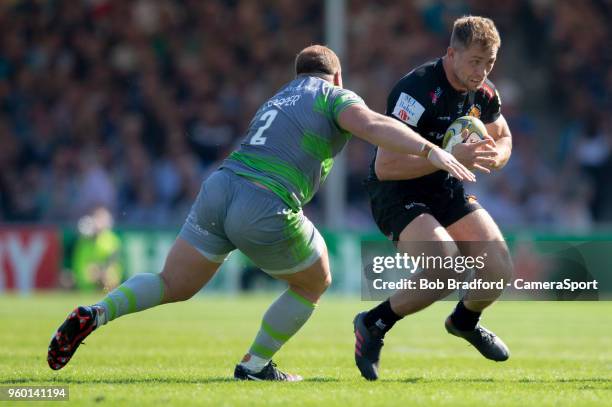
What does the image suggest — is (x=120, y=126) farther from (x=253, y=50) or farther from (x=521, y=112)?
(x=521, y=112)

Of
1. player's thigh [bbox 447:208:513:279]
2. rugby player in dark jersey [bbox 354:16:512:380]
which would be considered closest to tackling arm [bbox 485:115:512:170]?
rugby player in dark jersey [bbox 354:16:512:380]

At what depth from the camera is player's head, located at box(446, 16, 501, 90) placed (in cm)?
750

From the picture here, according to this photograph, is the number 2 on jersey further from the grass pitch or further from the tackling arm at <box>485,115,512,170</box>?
the tackling arm at <box>485,115,512,170</box>

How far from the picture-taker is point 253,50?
21.7 metres

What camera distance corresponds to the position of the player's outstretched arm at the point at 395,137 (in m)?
6.56

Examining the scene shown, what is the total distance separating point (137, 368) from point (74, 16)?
15414mm

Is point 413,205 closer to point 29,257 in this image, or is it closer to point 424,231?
point 424,231

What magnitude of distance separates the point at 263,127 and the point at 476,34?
1543 millimetres

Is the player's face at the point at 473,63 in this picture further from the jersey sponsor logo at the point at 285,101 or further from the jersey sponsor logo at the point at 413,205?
the jersey sponsor logo at the point at 285,101

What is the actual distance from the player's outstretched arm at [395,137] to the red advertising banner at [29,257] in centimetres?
1387

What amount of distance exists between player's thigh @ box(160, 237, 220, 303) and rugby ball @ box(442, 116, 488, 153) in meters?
1.70

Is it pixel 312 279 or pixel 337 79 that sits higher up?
pixel 337 79

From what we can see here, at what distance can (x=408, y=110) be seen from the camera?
7.57 m

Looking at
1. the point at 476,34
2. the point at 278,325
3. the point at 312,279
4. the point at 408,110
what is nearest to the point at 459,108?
the point at 408,110
